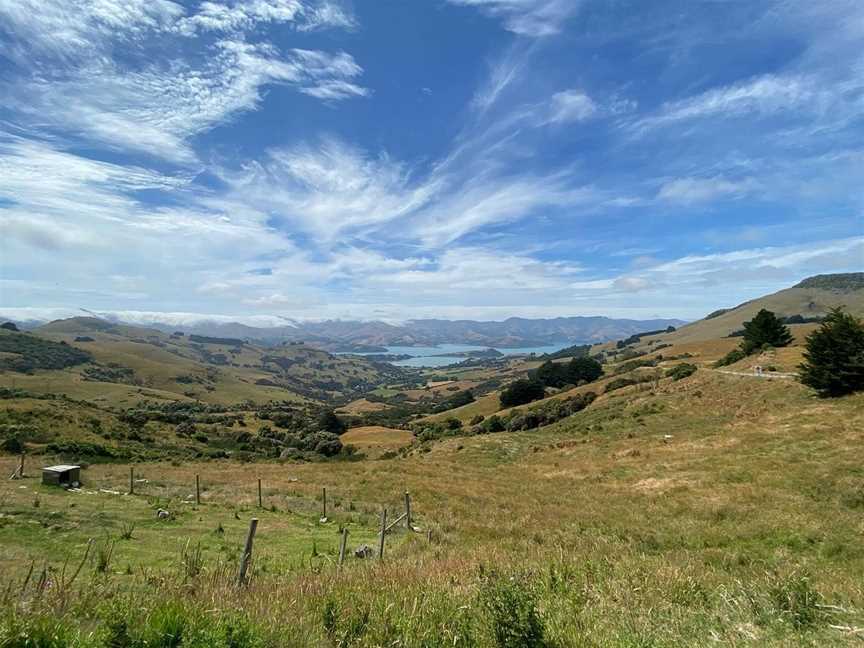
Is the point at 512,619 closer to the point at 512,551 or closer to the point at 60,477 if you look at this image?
the point at 512,551

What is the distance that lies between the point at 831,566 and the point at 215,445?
6330cm

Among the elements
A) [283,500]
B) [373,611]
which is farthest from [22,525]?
[373,611]

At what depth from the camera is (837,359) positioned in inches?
1160

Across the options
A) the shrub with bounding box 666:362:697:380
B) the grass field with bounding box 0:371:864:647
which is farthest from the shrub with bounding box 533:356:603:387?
the grass field with bounding box 0:371:864:647

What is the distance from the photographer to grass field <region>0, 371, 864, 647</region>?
4.69 metres

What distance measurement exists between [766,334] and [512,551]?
6146 centimetres

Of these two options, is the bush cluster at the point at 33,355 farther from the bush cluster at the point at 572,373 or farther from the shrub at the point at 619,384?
the shrub at the point at 619,384

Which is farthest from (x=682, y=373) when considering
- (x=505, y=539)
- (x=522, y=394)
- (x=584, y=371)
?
(x=505, y=539)

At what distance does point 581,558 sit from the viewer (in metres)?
9.20

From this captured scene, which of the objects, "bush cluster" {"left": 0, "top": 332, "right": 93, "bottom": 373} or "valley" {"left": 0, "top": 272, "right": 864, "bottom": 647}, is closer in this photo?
"valley" {"left": 0, "top": 272, "right": 864, "bottom": 647}

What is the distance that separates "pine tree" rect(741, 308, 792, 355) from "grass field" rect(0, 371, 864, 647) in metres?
30.2

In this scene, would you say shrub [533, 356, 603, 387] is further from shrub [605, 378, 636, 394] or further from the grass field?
the grass field

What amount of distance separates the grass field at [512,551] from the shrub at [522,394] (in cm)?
4730

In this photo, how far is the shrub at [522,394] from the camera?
78.1 m
